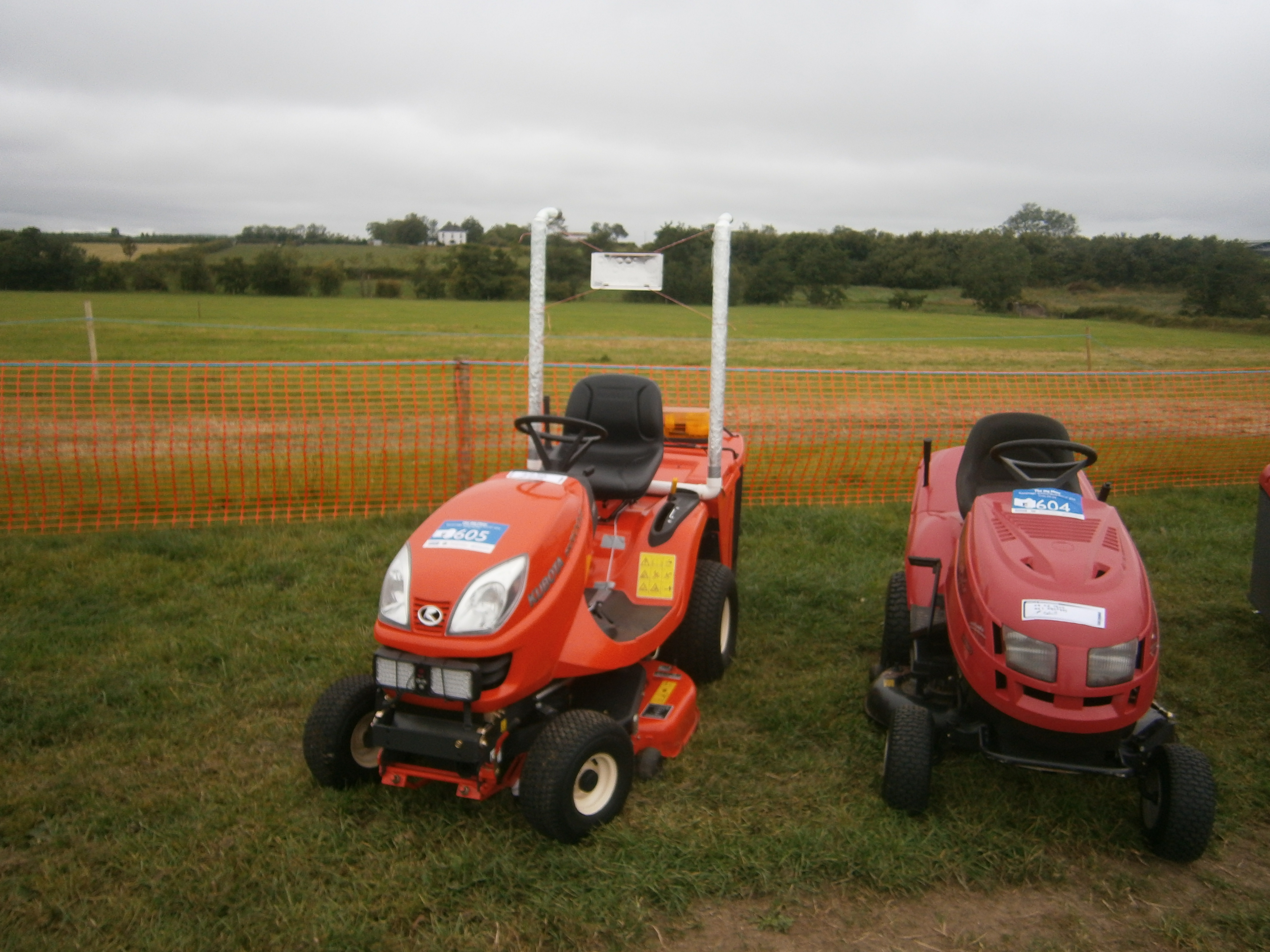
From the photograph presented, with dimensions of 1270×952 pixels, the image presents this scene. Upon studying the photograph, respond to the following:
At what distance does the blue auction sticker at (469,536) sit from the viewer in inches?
125

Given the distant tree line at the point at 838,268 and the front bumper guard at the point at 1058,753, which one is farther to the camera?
the distant tree line at the point at 838,268

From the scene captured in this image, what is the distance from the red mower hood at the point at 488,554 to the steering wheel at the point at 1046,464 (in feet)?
5.67

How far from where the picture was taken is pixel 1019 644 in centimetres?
310

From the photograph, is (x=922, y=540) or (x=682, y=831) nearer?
(x=682, y=831)

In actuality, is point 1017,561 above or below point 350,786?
above

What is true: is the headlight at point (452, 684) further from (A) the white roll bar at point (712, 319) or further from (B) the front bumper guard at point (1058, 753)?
(B) the front bumper guard at point (1058, 753)

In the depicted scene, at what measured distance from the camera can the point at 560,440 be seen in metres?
3.95

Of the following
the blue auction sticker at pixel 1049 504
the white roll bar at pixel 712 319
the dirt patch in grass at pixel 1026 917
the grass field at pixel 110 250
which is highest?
the grass field at pixel 110 250

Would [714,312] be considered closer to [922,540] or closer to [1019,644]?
[922,540]

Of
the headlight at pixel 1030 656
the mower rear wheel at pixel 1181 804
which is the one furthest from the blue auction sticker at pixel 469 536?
the mower rear wheel at pixel 1181 804

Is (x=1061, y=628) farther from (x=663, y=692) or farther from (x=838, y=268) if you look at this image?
(x=838, y=268)

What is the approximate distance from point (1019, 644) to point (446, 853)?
1.99 meters

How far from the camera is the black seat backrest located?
4098 mm

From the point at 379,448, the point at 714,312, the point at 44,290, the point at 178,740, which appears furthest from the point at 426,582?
the point at 44,290
